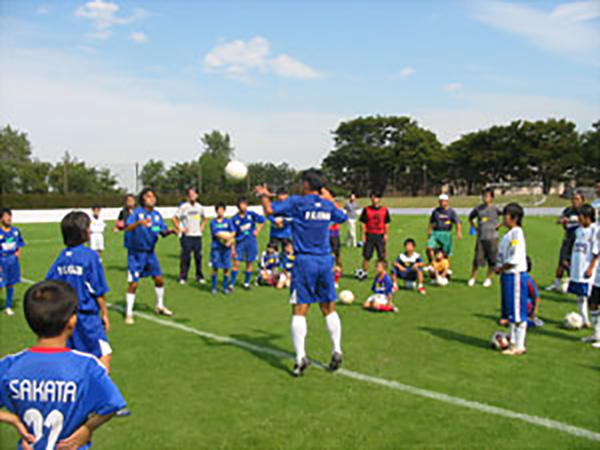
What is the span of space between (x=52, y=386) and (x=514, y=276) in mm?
6023

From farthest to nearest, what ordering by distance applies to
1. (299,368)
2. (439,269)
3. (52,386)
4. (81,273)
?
(439,269), (299,368), (81,273), (52,386)

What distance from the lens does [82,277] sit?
15.5ft

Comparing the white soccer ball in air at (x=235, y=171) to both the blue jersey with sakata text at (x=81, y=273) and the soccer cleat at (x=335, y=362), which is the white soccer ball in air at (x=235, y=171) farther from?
the blue jersey with sakata text at (x=81, y=273)

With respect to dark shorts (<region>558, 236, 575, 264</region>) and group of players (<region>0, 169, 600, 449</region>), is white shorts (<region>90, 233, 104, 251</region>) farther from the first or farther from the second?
dark shorts (<region>558, 236, 575, 264</region>)

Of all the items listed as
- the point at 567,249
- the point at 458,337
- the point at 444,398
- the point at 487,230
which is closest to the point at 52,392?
the point at 444,398

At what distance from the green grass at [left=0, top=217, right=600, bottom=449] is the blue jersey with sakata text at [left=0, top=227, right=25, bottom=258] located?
1333mm

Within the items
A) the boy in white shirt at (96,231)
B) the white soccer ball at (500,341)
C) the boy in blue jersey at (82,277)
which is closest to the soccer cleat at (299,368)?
the boy in blue jersey at (82,277)

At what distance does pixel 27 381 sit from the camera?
2.40 m

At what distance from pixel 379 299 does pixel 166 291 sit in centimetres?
526

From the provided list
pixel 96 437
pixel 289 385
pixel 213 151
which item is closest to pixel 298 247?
pixel 289 385

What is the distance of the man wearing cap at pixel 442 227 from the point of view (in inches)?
496

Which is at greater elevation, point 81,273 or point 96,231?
point 81,273

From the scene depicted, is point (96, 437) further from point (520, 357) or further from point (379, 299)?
point (379, 299)

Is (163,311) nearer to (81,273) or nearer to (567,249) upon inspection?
(81,273)
